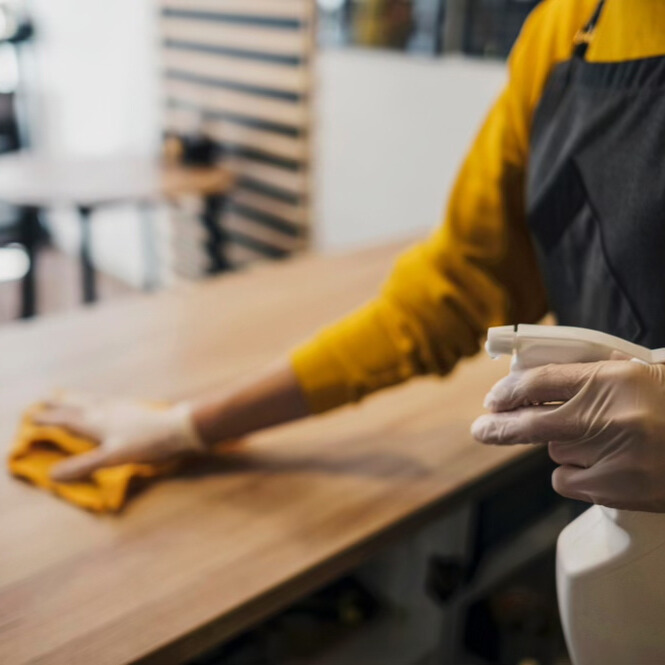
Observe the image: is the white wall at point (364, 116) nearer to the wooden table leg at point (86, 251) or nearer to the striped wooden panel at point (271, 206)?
the striped wooden panel at point (271, 206)

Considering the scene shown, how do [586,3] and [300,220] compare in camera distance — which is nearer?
[586,3]

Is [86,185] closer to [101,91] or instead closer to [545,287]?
[101,91]

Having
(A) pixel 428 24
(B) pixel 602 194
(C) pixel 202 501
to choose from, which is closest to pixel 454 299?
(B) pixel 602 194

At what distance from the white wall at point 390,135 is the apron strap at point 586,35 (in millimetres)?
1220

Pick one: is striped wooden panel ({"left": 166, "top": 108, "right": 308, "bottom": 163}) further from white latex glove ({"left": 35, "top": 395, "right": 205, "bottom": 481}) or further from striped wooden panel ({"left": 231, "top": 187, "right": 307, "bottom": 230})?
white latex glove ({"left": 35, "top": 395, "right": 205, "bottom": 481})

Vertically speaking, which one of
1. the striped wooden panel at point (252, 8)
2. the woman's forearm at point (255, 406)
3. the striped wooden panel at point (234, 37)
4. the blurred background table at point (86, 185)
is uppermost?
the striped wooden panel at point (252, 8)

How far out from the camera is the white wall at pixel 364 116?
2.04 m

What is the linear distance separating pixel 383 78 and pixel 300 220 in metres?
0.68

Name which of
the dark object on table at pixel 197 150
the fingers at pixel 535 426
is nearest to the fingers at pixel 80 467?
the fingers at pixel 535 426

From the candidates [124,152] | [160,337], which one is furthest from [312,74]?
[160,337]

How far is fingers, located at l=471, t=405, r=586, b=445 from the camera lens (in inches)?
17.7

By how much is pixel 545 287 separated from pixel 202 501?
0.44 meters

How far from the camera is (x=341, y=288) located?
145 centimetres

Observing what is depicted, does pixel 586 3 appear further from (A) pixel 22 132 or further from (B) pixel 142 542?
(A) pixel 22 132
